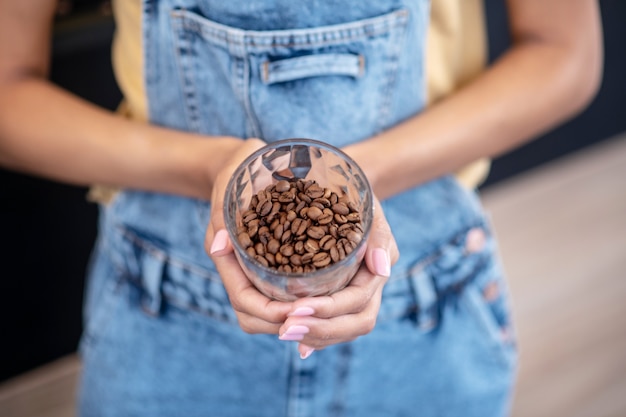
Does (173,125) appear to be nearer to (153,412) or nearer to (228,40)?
(228,40)

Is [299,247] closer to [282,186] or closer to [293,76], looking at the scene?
[282,186]

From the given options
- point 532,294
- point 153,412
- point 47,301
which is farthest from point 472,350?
point 47,301

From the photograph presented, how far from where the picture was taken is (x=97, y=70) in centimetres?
137

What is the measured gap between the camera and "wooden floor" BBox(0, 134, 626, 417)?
66.0 inches

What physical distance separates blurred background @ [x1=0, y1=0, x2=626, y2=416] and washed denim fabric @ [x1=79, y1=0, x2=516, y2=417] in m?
0.47

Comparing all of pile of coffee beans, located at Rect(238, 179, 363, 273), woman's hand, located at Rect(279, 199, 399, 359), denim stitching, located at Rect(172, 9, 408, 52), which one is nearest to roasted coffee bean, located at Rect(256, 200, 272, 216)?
pile of coffee beans, located at Rect(238, 179, 363, 273)

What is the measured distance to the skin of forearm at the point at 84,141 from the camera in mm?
897

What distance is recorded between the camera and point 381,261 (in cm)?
65

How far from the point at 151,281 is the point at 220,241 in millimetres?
335

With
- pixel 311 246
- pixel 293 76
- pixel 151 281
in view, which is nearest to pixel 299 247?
pixel 311 246

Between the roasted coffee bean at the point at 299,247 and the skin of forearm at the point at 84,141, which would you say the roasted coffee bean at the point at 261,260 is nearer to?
→ the roasted coffee bean at the point at 299,247

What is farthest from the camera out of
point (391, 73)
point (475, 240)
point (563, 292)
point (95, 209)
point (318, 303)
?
point (563, 292)

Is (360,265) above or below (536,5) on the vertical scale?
below

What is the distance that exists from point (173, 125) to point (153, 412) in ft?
1.45
